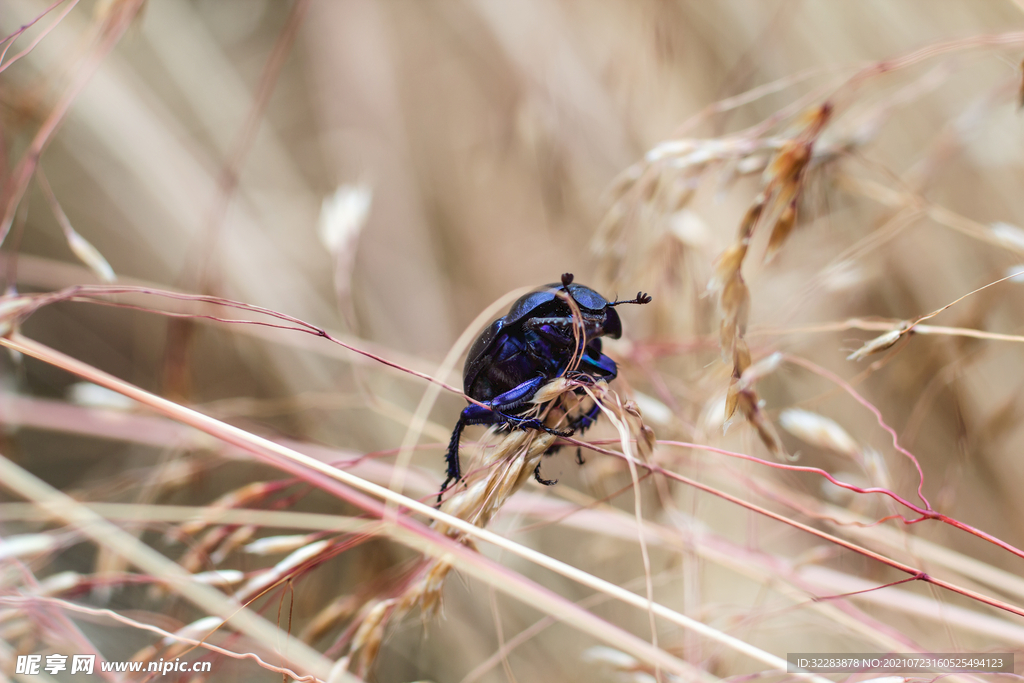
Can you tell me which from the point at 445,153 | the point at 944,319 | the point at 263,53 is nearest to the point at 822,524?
the point at 944,319

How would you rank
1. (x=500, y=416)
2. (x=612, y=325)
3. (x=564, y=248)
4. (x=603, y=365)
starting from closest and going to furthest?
1. (x=500, y=416)
2. (x=603, y=365)
3. (x=612, y=325)
4. (x=564, y=248)

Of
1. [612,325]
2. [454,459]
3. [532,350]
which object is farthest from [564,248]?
[454,459]

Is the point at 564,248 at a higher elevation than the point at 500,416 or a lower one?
higher

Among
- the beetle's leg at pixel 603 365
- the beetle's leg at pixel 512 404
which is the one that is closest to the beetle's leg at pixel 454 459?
the beetle's leg at pixel 512 404

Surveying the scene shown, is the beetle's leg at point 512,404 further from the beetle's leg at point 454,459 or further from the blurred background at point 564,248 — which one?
the blurred background at point 564,248

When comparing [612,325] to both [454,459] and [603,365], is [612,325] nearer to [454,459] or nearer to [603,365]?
[603,365]

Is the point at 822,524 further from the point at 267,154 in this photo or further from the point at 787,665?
the point at 267,154
